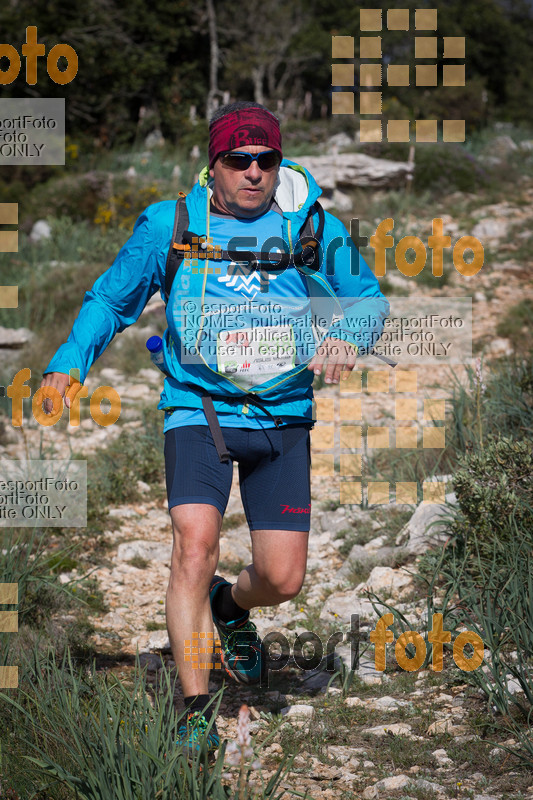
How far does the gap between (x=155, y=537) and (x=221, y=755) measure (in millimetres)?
3049

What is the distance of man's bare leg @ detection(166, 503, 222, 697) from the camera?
274cm

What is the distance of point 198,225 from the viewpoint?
3.07 meters

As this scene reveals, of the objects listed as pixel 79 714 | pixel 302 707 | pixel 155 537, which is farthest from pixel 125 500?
pixel 79 714

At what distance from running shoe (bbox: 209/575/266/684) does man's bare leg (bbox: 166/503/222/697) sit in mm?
631

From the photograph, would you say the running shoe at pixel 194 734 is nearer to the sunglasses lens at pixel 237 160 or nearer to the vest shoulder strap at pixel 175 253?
the vest shoulder strap at pixel 175 253

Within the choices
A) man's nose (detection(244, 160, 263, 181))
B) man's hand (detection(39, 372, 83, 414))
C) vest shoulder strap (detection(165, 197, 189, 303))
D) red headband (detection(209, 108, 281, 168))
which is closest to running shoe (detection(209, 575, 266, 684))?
man's hand (detection(39, 372, 83, 414))

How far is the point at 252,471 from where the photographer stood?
3.16m

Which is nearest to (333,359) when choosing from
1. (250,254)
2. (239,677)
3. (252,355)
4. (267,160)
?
(252,355)

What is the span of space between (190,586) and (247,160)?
4.80 ft

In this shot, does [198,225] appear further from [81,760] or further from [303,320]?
[81,760]

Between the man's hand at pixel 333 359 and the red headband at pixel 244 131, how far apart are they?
0.74m

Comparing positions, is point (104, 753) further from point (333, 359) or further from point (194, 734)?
point (333, 359)

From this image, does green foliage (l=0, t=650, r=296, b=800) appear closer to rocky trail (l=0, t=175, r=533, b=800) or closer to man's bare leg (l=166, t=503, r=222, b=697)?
man's bare leg (l=166, t=503, r=222, b=697)

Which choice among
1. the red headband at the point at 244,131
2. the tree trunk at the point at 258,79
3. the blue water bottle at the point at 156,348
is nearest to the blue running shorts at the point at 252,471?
the blue water bottle at the point at 156,348
